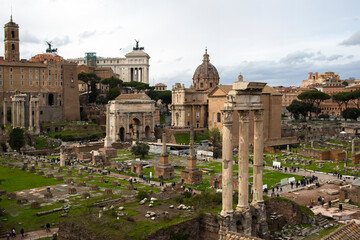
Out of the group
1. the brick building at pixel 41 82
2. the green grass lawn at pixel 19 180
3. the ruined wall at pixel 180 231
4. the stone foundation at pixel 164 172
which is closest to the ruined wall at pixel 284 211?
the ruined wall at pixel 180 231

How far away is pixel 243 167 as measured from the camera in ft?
56.9

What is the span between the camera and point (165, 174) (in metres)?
36.3

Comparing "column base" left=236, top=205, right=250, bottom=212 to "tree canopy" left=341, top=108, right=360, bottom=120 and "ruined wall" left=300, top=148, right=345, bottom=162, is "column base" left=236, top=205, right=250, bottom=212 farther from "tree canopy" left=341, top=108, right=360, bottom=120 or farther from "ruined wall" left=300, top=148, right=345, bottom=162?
"tree canopy" left=341, top=108, right=360, bottom=120

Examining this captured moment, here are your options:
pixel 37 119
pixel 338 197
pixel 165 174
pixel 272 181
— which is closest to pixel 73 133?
pixel 37 119

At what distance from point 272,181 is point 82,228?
2291 cm

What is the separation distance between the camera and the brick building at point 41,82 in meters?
63.8

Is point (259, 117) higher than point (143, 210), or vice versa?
point (259, 117)

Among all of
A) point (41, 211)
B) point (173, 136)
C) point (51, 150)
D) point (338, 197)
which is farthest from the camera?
point (173, 136)

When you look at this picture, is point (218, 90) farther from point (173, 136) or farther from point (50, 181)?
point (50, 181)

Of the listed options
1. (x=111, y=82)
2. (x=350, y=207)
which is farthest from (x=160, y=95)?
(x=350, y=207)

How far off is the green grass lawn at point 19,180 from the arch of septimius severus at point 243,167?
2002cm

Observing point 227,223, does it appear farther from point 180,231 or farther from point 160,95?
point 160,95

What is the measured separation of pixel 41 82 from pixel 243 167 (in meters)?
57.4

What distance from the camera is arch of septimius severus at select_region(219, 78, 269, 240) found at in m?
16.5
